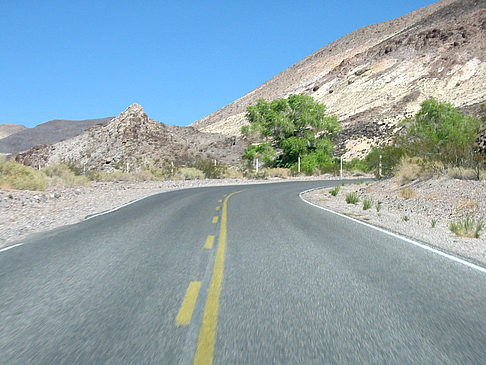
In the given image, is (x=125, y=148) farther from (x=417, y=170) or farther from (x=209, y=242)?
(x=209, y=242)

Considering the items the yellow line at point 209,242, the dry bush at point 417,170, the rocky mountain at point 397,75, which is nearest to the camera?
the yellow line at point 209,242

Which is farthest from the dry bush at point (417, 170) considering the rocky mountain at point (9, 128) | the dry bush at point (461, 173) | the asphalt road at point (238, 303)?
the rocky mountain at point (9, 128)

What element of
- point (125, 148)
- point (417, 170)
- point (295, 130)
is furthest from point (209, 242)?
point (125, 148)

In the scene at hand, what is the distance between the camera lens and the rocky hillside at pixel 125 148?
55.8 meters

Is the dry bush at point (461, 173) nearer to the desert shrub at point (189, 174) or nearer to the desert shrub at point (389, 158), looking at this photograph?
the desert shrub at point (389, 158)

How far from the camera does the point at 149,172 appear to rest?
38.9 meters

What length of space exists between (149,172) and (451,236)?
108 ft

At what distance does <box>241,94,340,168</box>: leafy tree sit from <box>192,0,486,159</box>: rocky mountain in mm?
20549

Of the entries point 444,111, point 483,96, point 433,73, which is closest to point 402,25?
point 433,73

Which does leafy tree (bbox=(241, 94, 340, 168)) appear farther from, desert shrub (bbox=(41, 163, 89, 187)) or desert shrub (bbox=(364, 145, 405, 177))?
desert shrub (bbox=(41, 163, 89, 187))

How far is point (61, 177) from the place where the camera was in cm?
2781

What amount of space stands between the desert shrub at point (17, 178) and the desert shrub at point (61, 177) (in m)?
2.45

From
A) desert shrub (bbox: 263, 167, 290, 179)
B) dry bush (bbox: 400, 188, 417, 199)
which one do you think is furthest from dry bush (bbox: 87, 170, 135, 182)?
dry bush (bbox: 400, 188, 417, 199)

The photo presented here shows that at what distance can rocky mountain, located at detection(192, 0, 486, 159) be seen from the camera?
76.2 meters
